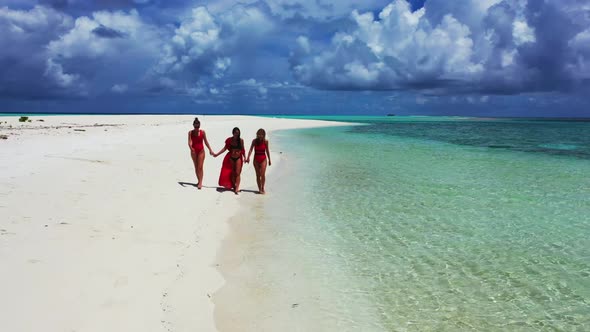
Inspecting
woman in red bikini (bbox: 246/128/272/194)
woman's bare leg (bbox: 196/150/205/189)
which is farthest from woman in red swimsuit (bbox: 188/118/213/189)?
woman in red bikini (bbox: 246/128/272/194)

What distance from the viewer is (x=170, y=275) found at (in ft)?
17.9

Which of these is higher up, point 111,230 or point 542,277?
point 111,230

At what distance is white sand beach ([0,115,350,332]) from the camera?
4234 millimetres

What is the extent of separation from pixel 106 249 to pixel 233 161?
5.76 metres

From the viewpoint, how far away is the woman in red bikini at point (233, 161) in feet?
37.2

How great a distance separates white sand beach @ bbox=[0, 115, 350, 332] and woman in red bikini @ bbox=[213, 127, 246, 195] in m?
0.46

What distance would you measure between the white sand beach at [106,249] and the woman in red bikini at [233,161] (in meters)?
0.46

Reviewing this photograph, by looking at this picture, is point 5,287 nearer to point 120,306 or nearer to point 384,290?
point 120,306

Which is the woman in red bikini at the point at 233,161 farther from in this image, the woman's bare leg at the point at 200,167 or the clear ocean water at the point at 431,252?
the clear ocean water at the point at 431,252

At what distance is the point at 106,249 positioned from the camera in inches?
231

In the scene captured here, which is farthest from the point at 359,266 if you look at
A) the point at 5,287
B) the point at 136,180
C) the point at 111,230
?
the point at 136,180

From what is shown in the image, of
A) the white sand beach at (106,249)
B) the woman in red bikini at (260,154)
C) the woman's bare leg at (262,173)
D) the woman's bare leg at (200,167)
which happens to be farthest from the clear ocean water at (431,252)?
the woman's bare leg at (200,167)

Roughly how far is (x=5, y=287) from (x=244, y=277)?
276 centimetres

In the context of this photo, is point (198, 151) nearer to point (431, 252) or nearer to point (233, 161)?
point (233, 161)
